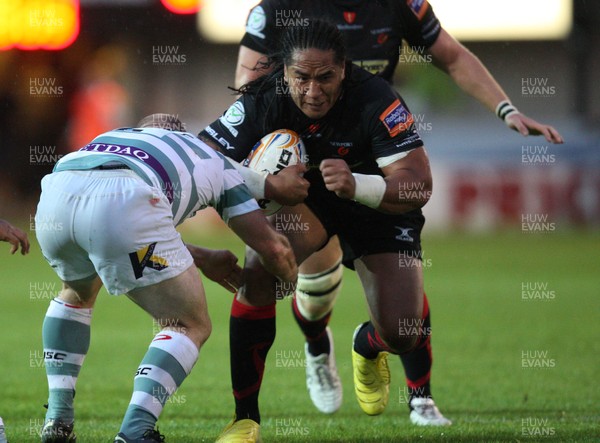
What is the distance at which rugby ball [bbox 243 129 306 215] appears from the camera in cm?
496

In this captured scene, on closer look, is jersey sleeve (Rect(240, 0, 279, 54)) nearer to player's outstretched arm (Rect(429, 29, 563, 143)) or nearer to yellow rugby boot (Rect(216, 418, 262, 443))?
player's outstretched arm (Rect(429, 29, 563, 143))

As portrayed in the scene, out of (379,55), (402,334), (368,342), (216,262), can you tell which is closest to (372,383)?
(368,342)

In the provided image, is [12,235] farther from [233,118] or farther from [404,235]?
[404,235]

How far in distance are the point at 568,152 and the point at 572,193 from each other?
28.5 inches

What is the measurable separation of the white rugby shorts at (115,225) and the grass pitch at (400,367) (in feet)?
4.29

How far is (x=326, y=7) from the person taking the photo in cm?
604

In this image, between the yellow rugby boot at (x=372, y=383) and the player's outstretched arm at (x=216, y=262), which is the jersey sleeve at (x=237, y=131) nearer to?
the player's outstretched arm at (x=216, y=262)

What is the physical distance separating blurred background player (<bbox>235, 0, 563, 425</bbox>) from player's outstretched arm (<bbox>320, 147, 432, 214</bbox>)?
0.96 metres

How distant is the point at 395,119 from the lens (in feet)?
16.8

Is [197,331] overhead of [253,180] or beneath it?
beneath

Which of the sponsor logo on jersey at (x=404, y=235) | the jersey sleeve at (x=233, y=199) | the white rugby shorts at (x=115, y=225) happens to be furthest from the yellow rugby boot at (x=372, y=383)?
the white rugby shorts at (x=115, y=225)

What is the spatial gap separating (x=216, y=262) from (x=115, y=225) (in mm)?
1024

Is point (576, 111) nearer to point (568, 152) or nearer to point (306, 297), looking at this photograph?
point (568, 152)

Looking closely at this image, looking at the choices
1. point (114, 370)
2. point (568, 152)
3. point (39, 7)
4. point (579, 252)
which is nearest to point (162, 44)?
point (39, 7)
